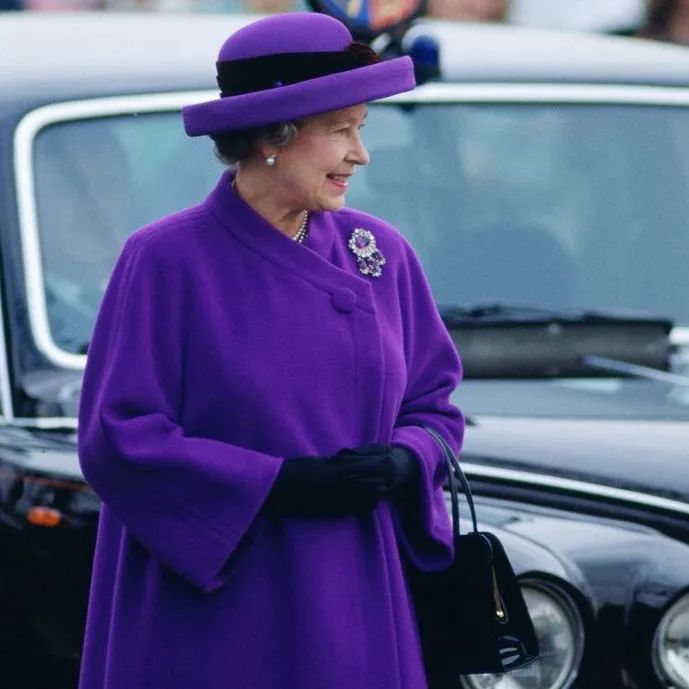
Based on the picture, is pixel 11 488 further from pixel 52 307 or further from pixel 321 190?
pixel 321 190

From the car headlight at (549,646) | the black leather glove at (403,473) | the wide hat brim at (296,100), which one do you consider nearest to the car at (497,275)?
the car headlight at (549,646)

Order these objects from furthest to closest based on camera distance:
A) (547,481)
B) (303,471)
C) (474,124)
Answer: (474,124)
(547,481)
(303,471)

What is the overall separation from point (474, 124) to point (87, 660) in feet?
5.83

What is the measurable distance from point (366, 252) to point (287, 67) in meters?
0.33

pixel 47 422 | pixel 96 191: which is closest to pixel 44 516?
pixel 47 422

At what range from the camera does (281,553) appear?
2750mm

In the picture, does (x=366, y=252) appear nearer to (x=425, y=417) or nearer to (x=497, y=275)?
(x=425, y=417)

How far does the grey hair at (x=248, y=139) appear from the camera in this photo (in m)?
2.79

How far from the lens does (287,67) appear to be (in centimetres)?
275

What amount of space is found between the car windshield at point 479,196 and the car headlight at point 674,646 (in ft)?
3.34

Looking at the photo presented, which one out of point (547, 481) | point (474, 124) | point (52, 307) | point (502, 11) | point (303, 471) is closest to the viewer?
point (303, 471)

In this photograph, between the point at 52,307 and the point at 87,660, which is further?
the point at 52,307

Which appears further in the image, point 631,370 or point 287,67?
point 631,370

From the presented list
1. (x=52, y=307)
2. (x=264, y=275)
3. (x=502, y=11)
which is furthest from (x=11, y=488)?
(x=502, y=11)
